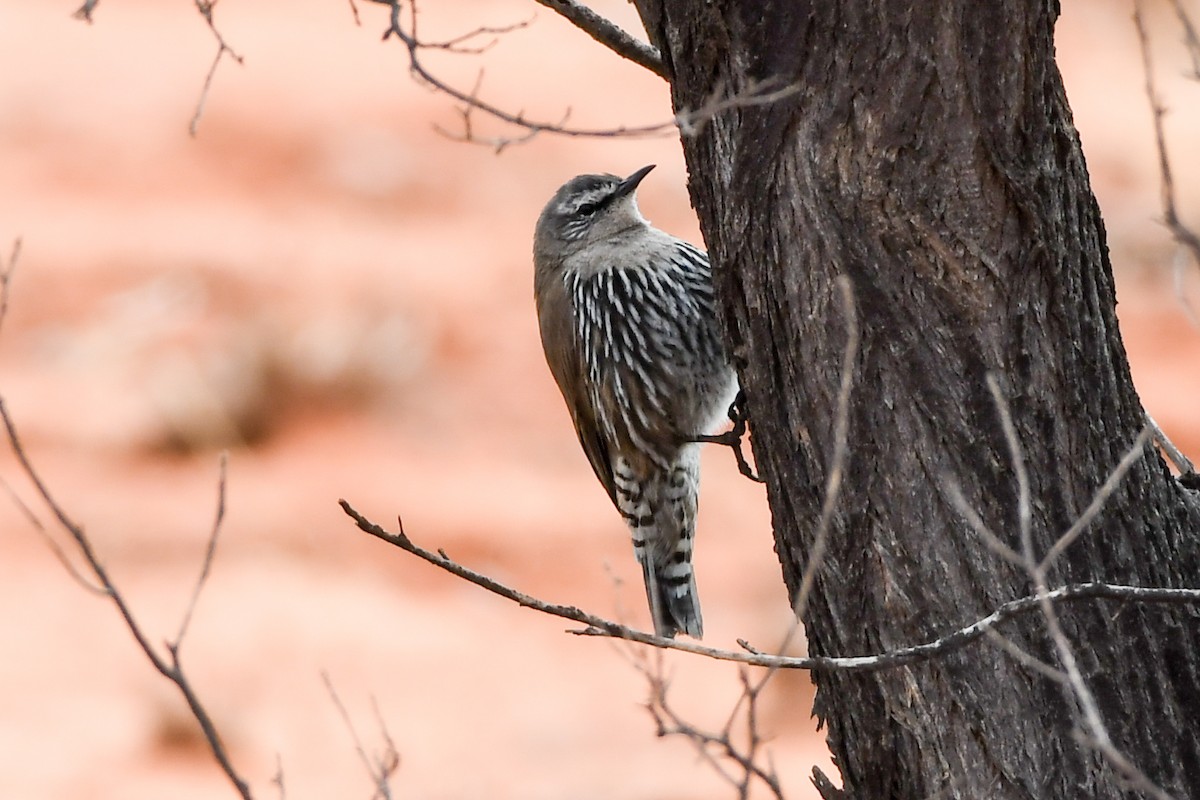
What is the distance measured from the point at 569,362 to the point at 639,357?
1.00 ft

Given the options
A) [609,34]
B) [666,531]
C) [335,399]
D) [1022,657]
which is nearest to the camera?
[1022,657]

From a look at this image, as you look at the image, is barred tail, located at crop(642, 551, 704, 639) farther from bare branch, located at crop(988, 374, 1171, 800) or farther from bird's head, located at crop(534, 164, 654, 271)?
bare branch, located at crop(988, 374, 1171, 800)

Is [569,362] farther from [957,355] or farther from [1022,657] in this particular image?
[1022,657]

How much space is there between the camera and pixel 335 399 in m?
10.5

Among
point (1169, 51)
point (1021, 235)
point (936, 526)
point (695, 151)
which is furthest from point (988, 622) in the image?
point (1169, 51)

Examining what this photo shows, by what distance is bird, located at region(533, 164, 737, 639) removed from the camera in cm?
413

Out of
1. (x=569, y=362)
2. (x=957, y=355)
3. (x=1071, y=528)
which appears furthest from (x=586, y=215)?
(x=1071, y=528)

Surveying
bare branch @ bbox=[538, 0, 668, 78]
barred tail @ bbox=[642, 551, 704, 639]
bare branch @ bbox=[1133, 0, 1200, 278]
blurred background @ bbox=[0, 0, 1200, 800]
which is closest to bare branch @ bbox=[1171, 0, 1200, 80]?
bare branch @ bbox=[1133, 0, 1200, 278]

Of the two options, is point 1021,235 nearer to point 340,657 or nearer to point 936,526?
point 936,526

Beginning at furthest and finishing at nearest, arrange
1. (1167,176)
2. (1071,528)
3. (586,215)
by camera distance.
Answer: (586,215) → (1071,528) → (1167,176)

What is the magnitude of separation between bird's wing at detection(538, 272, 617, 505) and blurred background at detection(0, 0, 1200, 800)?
3.32 m

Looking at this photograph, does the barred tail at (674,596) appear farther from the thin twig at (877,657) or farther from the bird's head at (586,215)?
the thin twig at (877,657)

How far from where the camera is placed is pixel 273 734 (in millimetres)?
7988

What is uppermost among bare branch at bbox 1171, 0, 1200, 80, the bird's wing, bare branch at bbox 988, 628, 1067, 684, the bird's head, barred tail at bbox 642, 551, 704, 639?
the bird's head
